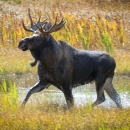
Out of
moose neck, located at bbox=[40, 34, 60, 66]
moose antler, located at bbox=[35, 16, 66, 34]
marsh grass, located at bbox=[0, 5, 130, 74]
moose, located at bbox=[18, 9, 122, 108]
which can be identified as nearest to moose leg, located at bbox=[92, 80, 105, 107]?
moose, located at bbox=[18, 9, 122, 108]

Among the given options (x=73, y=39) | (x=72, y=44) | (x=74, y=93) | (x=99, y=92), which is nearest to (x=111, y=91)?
(x=99, y=92)

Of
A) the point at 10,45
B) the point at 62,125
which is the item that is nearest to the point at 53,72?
the point at 62,125

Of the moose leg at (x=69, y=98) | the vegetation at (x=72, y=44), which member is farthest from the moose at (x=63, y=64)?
the vegetation at (x=72, y=44)

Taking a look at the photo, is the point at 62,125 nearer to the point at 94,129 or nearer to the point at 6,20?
the point at 94,129

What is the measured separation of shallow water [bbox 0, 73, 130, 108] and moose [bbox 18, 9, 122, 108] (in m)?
0.30

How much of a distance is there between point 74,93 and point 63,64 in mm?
2108

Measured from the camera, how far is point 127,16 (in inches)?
1055

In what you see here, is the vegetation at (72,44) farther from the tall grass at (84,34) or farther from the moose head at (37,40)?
the moose head at (37,40)

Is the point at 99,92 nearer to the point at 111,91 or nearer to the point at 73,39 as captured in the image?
the point at 111,91

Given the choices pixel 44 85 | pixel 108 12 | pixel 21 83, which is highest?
pixel 44 85

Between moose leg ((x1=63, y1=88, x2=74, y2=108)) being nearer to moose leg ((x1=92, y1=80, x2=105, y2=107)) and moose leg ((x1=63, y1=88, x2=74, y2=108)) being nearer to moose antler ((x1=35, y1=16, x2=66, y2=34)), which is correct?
moose leg ((x1=92, y1=80, x2=105, y2=107))

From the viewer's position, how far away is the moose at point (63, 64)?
13.4 metres

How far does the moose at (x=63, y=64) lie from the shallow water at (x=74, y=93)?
0.30 metres

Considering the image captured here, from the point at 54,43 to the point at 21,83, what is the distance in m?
3.69
